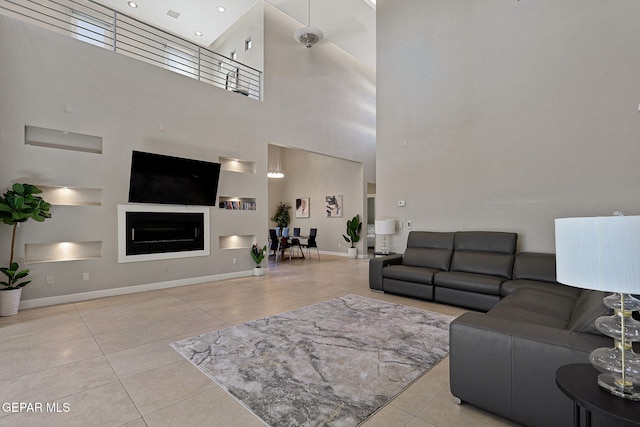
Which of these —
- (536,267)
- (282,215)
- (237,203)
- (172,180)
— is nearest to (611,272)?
(536,267)

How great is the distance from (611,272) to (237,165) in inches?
252

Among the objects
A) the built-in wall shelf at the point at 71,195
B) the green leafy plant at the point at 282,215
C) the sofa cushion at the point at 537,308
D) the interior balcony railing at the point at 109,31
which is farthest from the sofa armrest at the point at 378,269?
the green leafy plant at the point at 282,215

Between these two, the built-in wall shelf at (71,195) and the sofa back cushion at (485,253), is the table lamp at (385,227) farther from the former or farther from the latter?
the built-in wall shelf at (71,195)

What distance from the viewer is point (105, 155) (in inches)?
185

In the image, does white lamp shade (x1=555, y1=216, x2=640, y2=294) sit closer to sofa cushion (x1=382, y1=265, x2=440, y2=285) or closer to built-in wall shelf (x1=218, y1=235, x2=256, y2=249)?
sofa cushion (x1=382, y1=265, x2=440, y2=285)

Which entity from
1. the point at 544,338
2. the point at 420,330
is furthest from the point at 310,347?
the point at 544,338

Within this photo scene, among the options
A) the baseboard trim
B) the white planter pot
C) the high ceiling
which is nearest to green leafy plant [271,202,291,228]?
the baseboard trim

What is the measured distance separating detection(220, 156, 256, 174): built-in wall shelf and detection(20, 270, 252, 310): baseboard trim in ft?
7.50

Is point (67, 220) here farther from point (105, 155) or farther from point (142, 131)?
point (142, 131)

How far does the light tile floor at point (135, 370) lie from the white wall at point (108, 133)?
0.87 metres

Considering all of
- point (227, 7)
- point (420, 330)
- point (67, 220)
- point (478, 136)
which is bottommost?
point (420, 330)

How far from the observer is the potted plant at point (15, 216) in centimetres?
365

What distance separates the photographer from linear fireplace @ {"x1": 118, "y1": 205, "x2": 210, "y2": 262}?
4926mm

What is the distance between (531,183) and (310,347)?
416 centimetres
